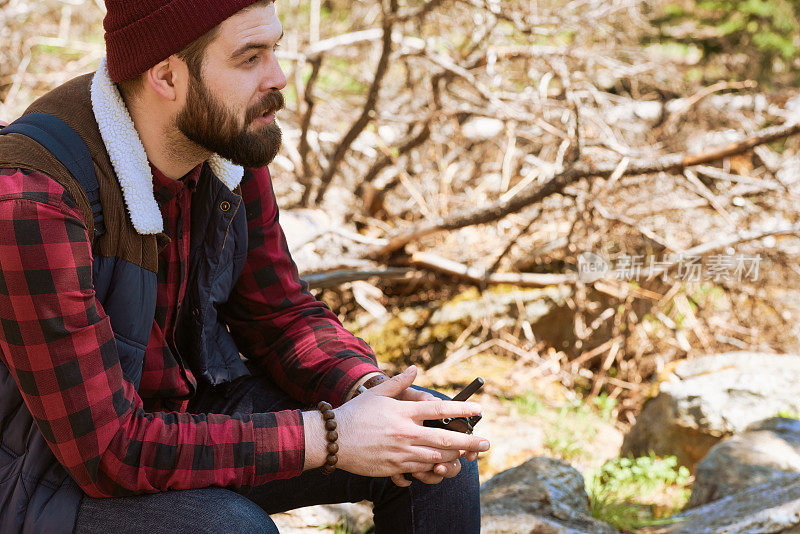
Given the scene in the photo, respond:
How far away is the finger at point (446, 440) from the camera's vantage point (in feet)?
4.98

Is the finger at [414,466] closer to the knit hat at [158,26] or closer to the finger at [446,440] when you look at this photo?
the finger at [446,440]

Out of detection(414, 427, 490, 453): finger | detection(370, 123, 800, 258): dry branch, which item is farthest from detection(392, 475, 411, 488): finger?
detection(370, 123, 800, 258): dry branch

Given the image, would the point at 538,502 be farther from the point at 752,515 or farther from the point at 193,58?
the point at 193,58

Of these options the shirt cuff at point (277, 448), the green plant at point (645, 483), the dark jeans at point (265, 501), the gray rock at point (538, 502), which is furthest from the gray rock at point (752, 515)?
the shirt cuff at point (277, 448)

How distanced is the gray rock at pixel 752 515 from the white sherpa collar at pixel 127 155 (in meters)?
1.92

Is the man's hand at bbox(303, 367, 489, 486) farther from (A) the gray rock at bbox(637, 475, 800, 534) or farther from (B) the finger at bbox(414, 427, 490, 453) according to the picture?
(A) the gray rock at bbox(637, 475, 800, 534)

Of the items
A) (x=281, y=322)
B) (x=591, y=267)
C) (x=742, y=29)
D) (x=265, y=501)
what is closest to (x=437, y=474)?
(x=265, y=501)

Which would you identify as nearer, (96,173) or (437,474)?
(96,173)

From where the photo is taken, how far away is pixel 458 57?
212 inches

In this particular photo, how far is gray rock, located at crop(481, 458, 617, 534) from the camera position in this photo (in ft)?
7.64

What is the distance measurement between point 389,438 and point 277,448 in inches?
8.7

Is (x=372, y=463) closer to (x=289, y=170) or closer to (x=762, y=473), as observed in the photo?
(x=762, y=473)

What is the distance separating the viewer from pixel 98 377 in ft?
4.35

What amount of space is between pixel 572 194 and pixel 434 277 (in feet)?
3.69
